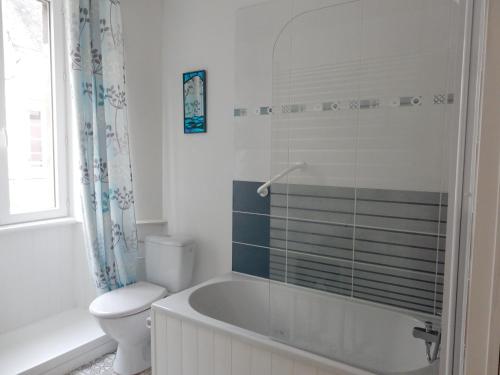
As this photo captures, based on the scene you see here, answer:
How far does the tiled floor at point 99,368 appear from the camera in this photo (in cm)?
220

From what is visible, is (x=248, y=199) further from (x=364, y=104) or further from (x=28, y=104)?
(x=28, y=104)

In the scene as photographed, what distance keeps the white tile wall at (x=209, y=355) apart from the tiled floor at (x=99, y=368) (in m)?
0.54

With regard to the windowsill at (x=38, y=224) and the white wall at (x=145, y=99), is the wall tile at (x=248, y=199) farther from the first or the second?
the windowsill at (x=38, y=224)

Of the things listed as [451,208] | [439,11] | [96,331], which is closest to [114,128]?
[96,331]

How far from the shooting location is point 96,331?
241 centimetres

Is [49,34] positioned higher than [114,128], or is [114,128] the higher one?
[49,34]

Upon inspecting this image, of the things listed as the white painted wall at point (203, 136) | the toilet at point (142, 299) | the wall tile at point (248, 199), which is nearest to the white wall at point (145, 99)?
the white painted wall at point (203, 136)

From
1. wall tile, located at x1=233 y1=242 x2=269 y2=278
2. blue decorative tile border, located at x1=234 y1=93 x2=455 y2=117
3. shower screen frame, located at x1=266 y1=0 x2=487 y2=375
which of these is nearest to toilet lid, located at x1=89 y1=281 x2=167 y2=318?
wall tile, located at x1=233 y1=242 x2=269 y2=278

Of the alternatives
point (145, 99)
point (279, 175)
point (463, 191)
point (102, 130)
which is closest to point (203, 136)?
point (145, 99)

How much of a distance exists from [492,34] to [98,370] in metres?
2.61

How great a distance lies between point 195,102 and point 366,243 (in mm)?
1618

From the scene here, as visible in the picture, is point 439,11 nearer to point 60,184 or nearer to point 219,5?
point 219,5

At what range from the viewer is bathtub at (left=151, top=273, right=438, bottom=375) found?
1476 millimetres

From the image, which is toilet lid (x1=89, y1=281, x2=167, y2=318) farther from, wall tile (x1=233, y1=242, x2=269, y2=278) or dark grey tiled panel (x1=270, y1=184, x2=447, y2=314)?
dark grey tiled panel (x1=270, y1=184, x2=447, y2=314)
